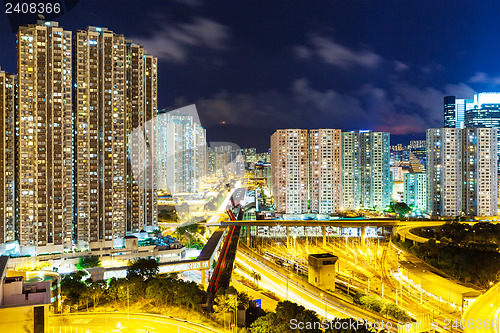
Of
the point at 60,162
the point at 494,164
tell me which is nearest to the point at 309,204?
the point at 494,164

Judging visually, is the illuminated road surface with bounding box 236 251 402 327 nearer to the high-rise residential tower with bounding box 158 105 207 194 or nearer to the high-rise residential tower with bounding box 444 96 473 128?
the high-rise residential tower with bounding box 158 105 207 194

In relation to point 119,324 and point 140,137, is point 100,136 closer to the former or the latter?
point 140,137

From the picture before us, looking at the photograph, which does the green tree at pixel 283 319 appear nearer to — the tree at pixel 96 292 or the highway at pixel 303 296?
the highway at pixel 303 296

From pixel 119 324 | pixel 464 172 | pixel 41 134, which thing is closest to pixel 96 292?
pixel 119 324

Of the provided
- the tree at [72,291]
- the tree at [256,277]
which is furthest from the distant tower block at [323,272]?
the tree at [72,291]

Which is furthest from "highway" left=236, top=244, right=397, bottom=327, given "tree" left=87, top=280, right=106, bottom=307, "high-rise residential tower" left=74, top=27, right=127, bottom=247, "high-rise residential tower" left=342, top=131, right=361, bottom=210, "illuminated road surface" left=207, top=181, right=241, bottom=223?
"high-rise residential tower" left=342, top=131, right=361, bottom=210

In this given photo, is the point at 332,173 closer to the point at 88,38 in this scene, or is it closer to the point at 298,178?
the point at 298,178
